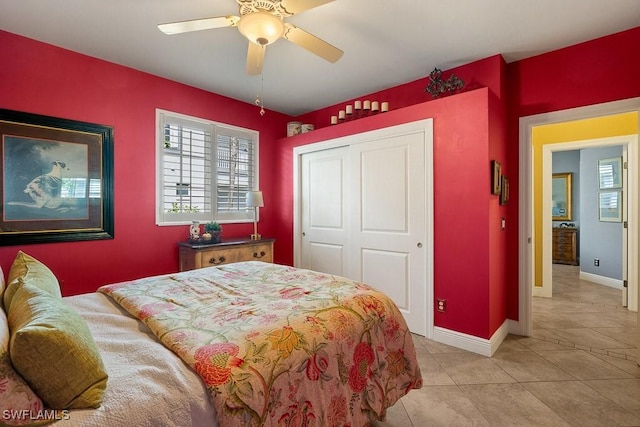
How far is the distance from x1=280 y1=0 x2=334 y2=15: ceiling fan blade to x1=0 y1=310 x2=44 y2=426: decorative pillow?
1.90 m

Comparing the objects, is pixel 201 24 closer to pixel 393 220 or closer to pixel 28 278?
pixel 28 278

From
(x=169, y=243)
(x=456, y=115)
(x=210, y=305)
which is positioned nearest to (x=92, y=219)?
(x=169, y=243)

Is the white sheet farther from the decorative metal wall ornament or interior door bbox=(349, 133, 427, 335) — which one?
the decorative metal wall ornament

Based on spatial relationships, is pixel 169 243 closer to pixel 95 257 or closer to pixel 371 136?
pixel 95 257

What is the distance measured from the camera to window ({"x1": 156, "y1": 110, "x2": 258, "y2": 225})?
324 centimetres

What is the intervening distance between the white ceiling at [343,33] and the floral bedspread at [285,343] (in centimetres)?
193

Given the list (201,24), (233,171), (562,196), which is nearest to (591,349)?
(201,24)

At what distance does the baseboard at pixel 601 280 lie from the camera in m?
4.52

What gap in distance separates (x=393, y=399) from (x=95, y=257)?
2819 mm

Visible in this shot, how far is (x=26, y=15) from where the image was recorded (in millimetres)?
2166

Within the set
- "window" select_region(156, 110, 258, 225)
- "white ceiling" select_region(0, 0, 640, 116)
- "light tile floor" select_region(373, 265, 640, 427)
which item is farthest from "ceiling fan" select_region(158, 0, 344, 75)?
"light tile floor" select_region(373, 265, 640, 427)

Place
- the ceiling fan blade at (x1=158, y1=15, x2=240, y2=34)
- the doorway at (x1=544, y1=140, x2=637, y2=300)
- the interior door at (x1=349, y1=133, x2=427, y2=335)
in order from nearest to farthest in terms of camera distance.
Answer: the ceiling fan blade at (x1=158, y1=15, x2=240, y2=34)
the interior door at (x1=349, y1=133, x2=427, y2=335)
the doorway at (x1=544, y1=140, x2=637, y2=300)

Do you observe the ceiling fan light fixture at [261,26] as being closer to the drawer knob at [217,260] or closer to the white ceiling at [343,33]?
the white ceiling at [343,33]

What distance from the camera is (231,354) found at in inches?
39.7
